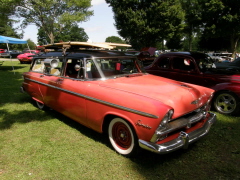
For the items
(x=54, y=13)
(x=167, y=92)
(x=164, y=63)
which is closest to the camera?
(x=167, y=92)

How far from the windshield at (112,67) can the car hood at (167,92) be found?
0.75 ft

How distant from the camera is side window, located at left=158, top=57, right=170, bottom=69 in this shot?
5.86 m

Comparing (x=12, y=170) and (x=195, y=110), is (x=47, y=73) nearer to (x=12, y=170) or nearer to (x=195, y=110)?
(x=12, y=170)

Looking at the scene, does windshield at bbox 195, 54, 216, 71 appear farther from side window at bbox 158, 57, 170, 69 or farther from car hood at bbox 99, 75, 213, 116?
car hood at bbox 99, 75, 213, 116

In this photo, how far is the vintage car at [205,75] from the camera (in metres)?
4.48

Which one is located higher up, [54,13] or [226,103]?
[54,13]

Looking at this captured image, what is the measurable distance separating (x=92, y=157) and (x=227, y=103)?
360 centimetres

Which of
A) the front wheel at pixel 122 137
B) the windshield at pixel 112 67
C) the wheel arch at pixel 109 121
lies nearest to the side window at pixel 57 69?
the windshield at pixel 112 67

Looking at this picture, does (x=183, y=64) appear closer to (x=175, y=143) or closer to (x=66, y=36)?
(x=175, y=143)

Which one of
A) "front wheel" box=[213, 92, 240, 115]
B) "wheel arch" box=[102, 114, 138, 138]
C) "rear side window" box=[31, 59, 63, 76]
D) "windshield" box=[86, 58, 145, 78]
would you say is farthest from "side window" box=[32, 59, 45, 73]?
"front wheel" box=[213, 92, 240, 115]

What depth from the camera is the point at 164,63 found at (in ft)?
19.6

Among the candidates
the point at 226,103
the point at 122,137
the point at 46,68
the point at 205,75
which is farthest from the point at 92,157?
the point at 205,75

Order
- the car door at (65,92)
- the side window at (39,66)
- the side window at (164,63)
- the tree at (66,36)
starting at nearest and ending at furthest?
the car door at (65,92), the side window at (39,66), the side window at (164,63), the tree at (66,36)

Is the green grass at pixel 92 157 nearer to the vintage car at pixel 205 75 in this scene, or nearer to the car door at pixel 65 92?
the car door at pixel 65 92
